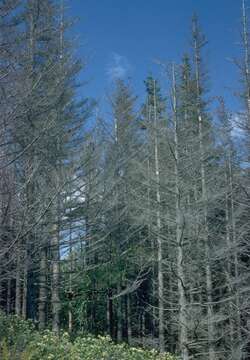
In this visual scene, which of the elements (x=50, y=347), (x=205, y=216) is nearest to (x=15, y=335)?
(x=50, y=347)

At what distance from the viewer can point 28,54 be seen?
24.5 ft

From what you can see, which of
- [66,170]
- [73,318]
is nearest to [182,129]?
[66,170]

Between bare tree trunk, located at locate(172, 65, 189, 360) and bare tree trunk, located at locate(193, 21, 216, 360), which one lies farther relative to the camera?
bare tree trunk, located at locate(193, 21, 216, 360)

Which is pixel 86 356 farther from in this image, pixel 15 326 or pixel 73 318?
pixel 73 318

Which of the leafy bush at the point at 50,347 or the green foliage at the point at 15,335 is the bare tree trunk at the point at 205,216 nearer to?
the leafy bush at the point at 50,347

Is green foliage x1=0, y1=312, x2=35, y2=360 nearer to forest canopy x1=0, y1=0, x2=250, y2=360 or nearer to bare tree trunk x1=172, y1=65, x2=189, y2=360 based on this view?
forest canopy x1=0, y1=0, x2=250, y2=360

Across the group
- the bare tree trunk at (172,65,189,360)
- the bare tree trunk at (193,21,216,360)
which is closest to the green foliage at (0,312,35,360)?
the bare tree trunk at (172,65,189,360)

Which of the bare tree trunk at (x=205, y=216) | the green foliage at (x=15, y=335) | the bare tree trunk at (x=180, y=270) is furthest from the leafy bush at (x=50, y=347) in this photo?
the bare tree trunk at (x=205, y=216)

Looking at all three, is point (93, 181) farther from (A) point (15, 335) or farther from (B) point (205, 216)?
(A) point (15, 335)

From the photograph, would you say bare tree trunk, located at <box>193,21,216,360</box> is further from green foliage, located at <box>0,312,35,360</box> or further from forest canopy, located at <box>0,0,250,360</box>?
green foliage, located at <box>0,312,35,360</box>

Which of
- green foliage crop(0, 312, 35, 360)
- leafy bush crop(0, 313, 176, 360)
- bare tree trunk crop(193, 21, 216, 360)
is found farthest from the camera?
bare tree trunk crop(193, 21, 216, 360)

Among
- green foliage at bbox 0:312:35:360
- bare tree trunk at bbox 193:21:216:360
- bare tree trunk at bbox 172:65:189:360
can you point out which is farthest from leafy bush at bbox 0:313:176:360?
bare tree trunk at bbox 193:21:216:360

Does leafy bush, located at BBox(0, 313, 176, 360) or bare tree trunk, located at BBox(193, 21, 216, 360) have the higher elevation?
bare tree trunk, located at BBox(193, 21, 216, 360)

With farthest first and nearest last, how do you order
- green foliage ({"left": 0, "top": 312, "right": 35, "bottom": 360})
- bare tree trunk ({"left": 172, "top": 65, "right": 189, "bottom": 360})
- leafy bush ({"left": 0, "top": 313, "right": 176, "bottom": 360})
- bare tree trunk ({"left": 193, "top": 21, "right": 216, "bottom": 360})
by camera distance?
bare tree trunk ({"left": 193, "top": 21, "right": 216, "bottom": 360})
bare tree trunk ({"left": 172, "top": 65, "right": 189, "bottom": 360})
leafy bush ({"left": 0, "top": 313, "right": 176, "bottom": 360})
green foliage ({"left": 0, "top": 312, "right": 35, "bottom": 360})
